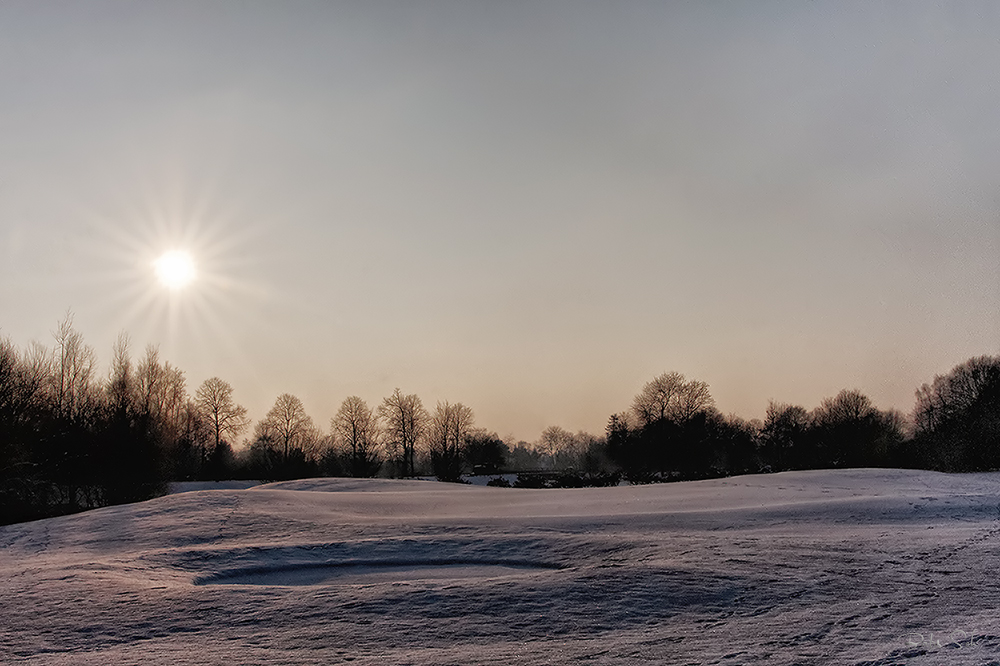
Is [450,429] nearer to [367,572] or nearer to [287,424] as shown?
[287,424]

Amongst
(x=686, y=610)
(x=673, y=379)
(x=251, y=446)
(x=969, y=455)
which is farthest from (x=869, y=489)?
(x=251, y=446)

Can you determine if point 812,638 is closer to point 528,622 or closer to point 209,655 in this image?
point 528,622

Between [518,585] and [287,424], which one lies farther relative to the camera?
[287,424]

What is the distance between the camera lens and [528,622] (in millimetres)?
6086

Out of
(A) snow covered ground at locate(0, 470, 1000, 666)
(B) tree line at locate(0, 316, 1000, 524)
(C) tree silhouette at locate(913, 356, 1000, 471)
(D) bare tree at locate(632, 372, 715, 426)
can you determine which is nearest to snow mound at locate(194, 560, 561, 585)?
(A) snow covered ground at locate(0, 470, 1000, 666)

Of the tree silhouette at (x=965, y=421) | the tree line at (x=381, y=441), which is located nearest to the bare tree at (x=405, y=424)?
the tree line at (x=381, y=441)

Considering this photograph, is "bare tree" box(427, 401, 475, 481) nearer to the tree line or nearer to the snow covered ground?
the tree line

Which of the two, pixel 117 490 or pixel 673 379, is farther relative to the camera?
pixel 673 379

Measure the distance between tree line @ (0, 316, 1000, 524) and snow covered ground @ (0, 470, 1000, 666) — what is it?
43.1 ft

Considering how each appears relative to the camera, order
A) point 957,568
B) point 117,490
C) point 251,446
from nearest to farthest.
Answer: point 957,568, point 117,490, point 251,446

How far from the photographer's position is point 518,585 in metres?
7.09

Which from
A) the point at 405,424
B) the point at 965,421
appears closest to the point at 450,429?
the point at 405,424

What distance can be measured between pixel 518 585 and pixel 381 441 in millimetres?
61451

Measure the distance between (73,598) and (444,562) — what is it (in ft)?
13.9
